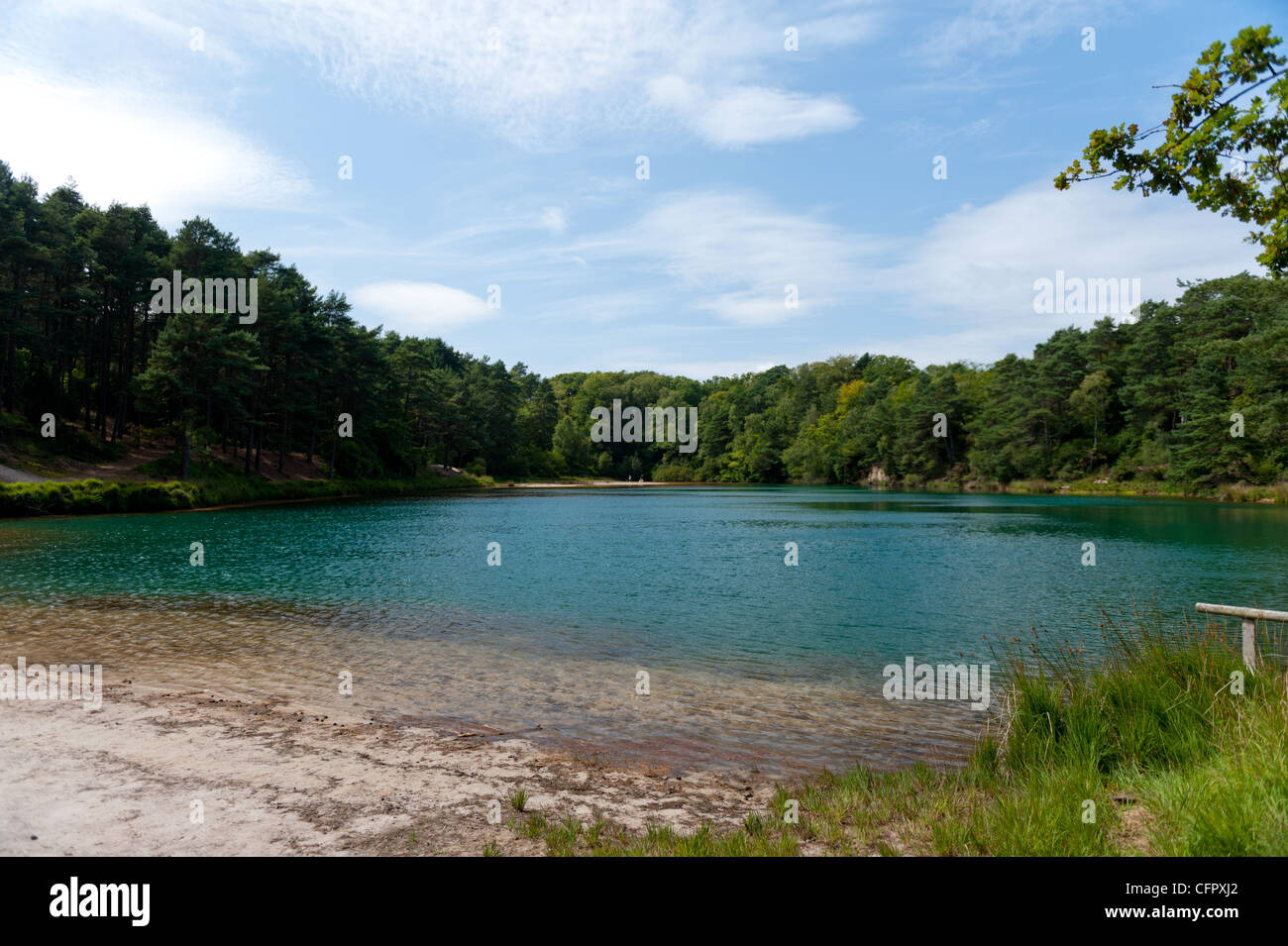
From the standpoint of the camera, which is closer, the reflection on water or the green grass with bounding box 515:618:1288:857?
the green grass with bounding box 515:618:1288:857

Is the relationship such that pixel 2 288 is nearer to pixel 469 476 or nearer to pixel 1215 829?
pixel 1215 829

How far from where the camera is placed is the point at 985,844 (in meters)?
4.82

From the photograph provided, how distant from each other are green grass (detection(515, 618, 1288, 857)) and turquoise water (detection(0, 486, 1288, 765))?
1.58 metres

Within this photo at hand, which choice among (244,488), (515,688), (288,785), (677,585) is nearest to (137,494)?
(244,488)

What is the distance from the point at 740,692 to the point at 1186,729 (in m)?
5.65

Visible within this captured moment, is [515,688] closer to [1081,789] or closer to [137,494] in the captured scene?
[1081,789]

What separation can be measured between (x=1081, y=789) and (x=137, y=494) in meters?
50.3

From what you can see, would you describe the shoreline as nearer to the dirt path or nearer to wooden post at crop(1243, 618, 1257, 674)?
the dirt path

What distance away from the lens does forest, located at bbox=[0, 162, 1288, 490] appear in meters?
48.8

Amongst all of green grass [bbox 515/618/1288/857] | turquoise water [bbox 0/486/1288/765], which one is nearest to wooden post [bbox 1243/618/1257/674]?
green grass [bbox 515/618/1288/857]

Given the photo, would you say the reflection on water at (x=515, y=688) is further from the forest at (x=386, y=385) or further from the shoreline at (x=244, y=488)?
the forest at (x=386, y=385)

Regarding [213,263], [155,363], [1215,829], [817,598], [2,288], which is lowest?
[817,598]

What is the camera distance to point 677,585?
853 inches

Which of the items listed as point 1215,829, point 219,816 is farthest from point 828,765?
point 219,816
